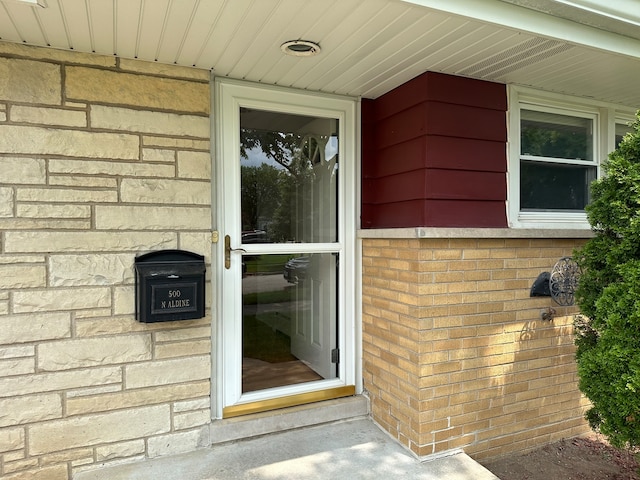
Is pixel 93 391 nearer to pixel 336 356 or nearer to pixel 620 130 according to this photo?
pixel 336 356

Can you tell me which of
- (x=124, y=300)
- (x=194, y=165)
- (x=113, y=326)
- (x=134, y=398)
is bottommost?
(x=134, y=398)

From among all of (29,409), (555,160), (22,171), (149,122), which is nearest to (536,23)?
(555,160)

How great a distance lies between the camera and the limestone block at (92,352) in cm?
221

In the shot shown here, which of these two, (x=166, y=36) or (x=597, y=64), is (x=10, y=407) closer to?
(x=166, y=36)

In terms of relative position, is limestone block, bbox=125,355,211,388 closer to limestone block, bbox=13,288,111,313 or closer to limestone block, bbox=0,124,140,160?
limestone block, bbox=13,288,111,313

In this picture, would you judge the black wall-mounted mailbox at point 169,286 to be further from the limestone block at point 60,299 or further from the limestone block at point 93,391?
the limestone block at point 93,391

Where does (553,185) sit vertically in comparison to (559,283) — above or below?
above

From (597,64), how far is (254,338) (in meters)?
2.69

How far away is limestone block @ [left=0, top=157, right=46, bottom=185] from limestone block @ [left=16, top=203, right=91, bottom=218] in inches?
4.9

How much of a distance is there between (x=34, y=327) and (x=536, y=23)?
2.90m

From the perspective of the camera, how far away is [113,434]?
2324 millimetres

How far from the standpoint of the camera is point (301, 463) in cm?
237

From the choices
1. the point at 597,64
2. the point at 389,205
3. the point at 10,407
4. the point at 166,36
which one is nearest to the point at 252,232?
the point at 389,205

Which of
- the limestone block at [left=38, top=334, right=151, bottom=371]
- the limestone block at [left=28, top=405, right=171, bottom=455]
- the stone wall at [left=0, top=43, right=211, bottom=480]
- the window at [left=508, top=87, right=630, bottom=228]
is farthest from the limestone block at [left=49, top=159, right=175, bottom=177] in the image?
the window at [left=508, top=87, right=630, bottom=228]
